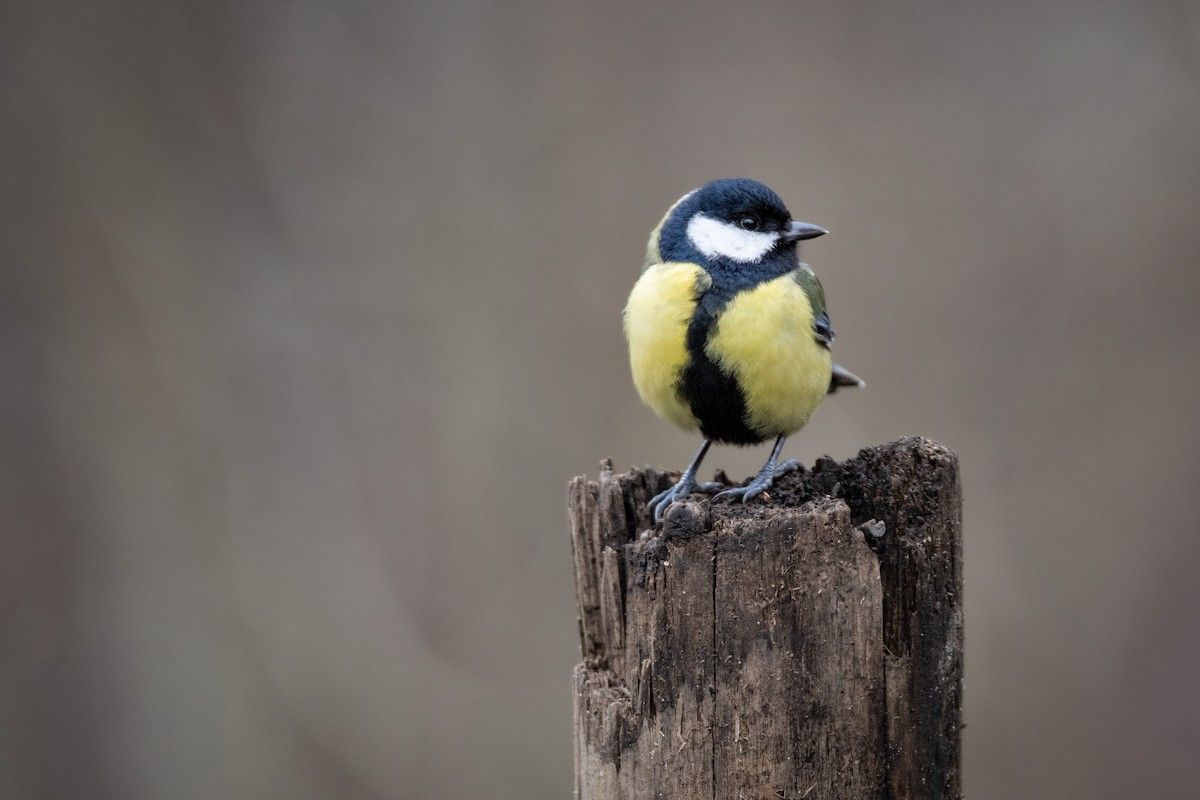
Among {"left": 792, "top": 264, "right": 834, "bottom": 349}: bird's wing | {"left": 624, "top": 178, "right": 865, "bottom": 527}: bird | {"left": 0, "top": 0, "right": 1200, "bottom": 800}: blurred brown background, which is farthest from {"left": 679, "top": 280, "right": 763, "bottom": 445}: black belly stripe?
{"left": 0, "top": 0, "right": 1200, "bottom": 800}: blurred brown background

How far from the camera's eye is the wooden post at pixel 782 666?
2088 millimetres

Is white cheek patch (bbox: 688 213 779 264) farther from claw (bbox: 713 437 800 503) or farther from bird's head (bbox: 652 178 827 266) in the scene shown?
claw (bbox: 713 437 800 503)

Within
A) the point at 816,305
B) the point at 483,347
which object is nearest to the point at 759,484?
the point at 816,305

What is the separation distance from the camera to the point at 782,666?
2.09 meters

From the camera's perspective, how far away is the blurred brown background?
4.78 meters

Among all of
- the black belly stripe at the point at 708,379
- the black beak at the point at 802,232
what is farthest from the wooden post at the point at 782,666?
the black beak at the point at 802,232

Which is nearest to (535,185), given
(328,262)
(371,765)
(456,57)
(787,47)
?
(456,57)

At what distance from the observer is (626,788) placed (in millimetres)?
2148

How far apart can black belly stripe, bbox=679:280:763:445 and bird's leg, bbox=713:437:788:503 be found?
18 centimetres

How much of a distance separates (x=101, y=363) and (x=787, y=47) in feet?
12.6

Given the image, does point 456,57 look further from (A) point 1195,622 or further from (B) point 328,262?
(A) point 1195,622

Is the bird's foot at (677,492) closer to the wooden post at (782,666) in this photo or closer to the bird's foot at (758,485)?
the bird's foot at (758,485)

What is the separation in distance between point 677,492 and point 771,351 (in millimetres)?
478

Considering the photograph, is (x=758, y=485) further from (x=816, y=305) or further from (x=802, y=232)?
(x=802, y=232)
